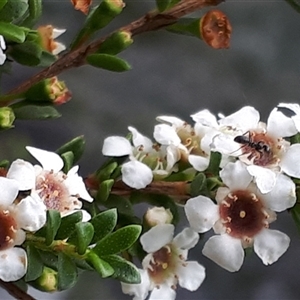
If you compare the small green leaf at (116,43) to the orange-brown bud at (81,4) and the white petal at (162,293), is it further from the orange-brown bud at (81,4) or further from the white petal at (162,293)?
the white petal at (162,293)

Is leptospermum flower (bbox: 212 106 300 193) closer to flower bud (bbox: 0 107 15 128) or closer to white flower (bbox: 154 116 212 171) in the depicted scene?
white flower (bbox: 154 116 212 171)

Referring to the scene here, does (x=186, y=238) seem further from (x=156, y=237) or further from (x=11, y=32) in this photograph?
(x=11, y=32)

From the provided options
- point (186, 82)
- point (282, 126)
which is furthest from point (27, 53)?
point (186, 82)

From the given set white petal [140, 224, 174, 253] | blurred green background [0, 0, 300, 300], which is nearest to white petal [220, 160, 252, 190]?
white petal [140, 224, 174, 253]

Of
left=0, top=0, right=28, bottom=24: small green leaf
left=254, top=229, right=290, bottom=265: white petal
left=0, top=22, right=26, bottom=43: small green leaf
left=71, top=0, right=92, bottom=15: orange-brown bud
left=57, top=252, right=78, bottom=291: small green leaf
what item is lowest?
left=254, top=229, right=290, bottom=265: white petal

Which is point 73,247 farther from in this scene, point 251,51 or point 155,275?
point 251,51
